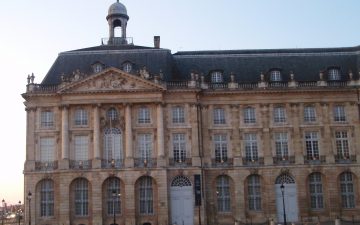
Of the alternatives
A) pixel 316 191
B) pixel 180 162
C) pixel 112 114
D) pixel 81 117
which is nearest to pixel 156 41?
pixel 112 114

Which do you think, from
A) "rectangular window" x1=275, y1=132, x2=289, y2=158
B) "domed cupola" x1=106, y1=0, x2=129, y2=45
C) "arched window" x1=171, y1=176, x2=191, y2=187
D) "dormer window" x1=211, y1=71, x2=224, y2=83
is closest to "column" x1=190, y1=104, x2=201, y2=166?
"arched window" x1=171, y1=176, x2=191, y2=187

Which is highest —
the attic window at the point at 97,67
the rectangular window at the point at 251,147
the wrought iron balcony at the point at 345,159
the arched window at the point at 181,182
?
the attic window at the point at 97,67

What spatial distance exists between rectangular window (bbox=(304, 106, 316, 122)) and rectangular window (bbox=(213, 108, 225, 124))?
747cm

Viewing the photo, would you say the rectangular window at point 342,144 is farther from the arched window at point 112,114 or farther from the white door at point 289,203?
the arched window at point 112,114

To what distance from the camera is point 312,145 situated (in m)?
49.7

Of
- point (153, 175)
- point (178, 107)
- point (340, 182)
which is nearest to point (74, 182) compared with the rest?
point (153, 175)

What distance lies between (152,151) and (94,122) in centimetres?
560

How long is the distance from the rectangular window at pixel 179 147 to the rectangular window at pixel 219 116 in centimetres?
345

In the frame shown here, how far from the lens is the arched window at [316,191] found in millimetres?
48844

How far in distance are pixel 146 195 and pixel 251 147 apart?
10.3 metres

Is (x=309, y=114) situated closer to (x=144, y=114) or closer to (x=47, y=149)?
(x=144, y=114)

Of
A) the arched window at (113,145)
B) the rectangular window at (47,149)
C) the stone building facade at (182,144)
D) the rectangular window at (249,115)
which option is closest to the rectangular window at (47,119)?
the stone building facade at (182,144)

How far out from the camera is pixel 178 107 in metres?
49.2

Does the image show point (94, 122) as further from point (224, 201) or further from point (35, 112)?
point (224, 201)
